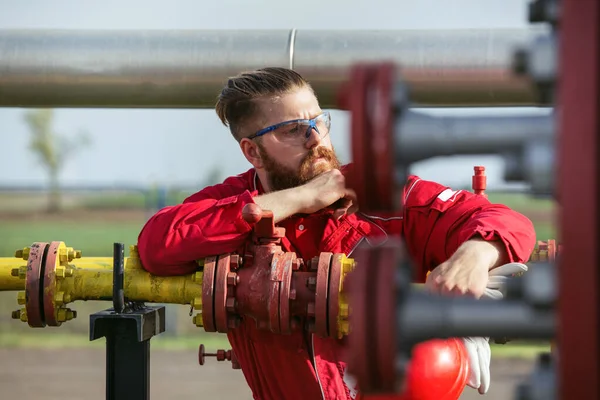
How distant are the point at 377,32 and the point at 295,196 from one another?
0.54 meters

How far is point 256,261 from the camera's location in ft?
5.17

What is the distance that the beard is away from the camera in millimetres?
1871

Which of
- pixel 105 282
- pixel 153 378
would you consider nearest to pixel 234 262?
pixel 105 282

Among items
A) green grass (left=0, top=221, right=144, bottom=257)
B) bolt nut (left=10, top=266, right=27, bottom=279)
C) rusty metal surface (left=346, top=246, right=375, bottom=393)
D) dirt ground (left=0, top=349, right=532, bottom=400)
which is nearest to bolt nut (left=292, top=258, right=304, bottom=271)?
bolt nut (left=10, top=266, right=27, bottom=279)

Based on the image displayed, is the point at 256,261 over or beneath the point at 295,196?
beneath

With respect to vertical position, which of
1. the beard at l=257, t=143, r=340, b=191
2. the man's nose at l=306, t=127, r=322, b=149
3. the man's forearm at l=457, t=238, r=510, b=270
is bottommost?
the man's forearm at l=457, t=238, r=510, b=270

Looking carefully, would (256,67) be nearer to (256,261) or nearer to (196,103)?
(196,103)

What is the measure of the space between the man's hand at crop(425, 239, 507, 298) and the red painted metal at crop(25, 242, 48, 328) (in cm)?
77

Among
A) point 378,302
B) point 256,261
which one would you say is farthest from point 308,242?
point 378,302

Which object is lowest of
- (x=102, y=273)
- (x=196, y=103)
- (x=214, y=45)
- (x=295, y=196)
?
(x=102, y=273)

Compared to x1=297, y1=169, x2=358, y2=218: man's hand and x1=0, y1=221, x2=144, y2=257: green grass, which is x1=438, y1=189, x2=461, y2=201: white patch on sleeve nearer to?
x1=297, y1=169, x2=358, y2=218: man's hand

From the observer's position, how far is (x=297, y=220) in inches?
72.7

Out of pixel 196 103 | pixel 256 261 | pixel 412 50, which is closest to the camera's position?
pixel 256 261

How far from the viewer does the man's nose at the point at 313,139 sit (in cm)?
190
